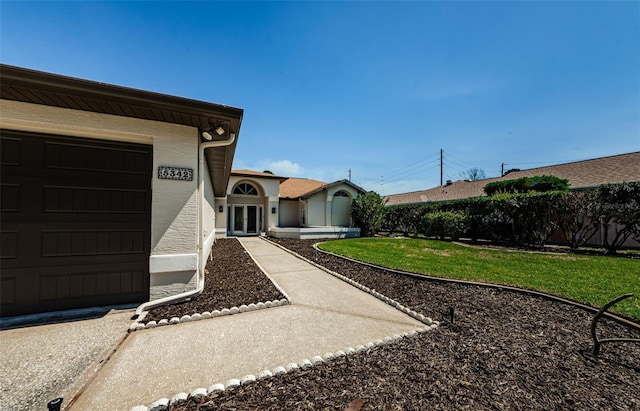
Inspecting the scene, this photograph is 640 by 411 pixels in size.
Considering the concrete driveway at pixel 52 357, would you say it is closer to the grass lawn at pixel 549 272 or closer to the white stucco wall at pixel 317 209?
the grass lawn at pixel 549 272

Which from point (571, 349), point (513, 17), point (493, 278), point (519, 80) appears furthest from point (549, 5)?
point (571, 349)

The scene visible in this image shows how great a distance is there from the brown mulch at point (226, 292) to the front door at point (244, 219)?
38.3 ft

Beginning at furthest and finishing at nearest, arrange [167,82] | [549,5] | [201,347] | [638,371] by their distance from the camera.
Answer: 1. [549,5]
2. [167,82]
3. [201,347]
4. [638,371]

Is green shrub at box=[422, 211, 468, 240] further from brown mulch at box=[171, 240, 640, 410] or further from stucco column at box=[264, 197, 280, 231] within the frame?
brown mulch at box=[171, 240, 640, 410]

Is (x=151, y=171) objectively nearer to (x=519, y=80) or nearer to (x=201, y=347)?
(x=201, y=347)

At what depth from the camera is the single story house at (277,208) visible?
17.8 m

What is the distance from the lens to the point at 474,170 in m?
50.4

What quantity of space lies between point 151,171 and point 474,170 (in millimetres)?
59107

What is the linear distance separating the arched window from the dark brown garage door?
571 inches

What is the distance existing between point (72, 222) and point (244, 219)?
49.2 feet

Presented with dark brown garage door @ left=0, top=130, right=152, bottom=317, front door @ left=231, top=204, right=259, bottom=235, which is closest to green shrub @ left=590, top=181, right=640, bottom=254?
dark brown garage door @ left=0, top=130, right=152, bottom=317

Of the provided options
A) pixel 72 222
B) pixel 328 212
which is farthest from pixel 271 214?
pixel 72 222

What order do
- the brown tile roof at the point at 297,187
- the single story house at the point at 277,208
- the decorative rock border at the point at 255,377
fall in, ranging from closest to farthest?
the decorative rock border at the point at 255,377
the single story house at the point at 277,208
the brown tile roof at the point at 297,187

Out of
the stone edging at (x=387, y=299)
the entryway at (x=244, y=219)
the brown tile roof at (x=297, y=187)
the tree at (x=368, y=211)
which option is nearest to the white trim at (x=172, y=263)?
the stone edging at (x=387, y=299)
